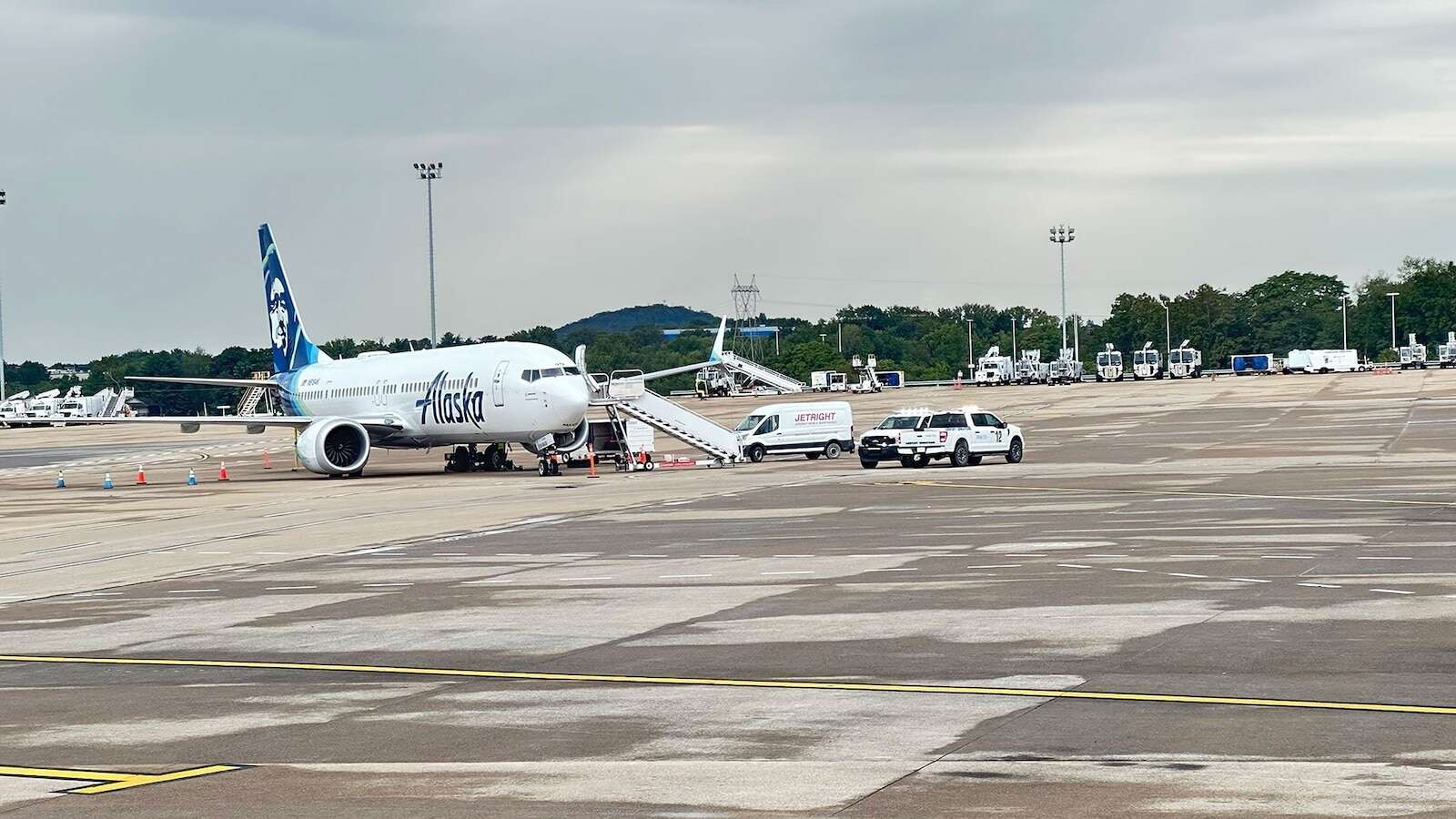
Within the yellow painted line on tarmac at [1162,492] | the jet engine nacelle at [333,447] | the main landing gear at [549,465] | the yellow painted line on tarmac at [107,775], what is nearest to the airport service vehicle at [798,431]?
the main landing gear at [549,465]

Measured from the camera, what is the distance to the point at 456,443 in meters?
62.7

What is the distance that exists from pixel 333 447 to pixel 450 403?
5.72 metres

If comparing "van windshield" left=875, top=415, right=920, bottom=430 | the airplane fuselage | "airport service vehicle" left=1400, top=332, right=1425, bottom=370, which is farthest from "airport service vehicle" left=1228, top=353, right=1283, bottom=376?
the airplane fuselage

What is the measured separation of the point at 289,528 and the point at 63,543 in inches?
185

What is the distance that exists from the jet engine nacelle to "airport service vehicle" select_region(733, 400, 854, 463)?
1442 cm

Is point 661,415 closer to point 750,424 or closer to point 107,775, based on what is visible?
point 750,424

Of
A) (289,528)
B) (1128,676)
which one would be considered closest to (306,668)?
(1128,676)

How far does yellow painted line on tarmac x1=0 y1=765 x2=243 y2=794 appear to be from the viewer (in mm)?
11242

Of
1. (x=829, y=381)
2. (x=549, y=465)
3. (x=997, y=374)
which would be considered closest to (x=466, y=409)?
(x=549, y=465)

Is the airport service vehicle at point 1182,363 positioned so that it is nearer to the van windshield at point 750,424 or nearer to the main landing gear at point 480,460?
the van windshield at point 750,424

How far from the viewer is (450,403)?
2351 inches

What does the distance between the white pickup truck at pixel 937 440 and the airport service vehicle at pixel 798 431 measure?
8331 mm

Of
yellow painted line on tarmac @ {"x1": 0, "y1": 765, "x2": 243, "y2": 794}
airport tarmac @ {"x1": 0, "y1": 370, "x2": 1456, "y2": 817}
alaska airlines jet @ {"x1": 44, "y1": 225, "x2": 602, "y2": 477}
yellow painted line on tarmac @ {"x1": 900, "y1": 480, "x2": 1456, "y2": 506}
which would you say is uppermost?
alaska airlines jet @ {"x1": 44, "y1": 225, "x2": 602, "y2": 477}

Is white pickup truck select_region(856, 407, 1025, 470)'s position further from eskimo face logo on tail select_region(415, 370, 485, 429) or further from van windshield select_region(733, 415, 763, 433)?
eskimo face logo on tail select_region(415, 370, 485, 429)
